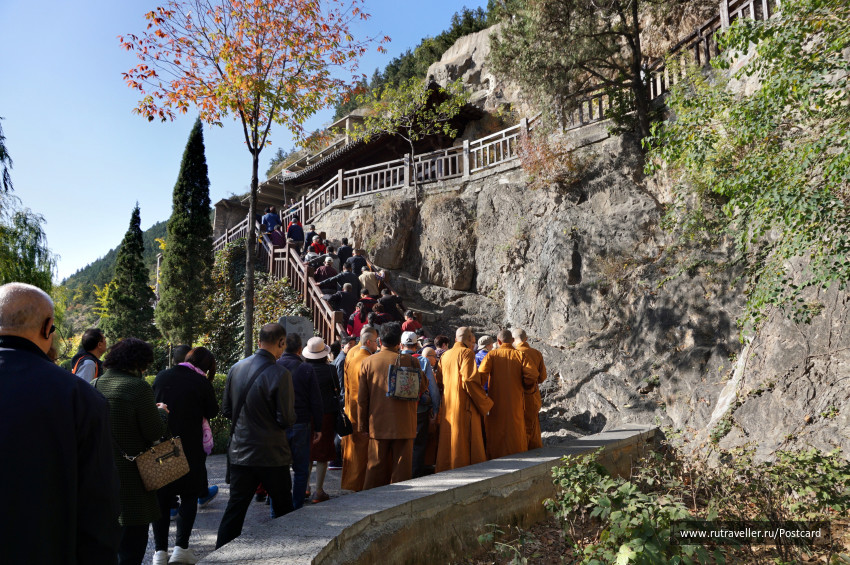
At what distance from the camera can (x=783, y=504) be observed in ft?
15.1

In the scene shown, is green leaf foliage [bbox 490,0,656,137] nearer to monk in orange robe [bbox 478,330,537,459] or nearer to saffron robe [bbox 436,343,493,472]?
monk in orange robe [bbox 478,330,537,459]

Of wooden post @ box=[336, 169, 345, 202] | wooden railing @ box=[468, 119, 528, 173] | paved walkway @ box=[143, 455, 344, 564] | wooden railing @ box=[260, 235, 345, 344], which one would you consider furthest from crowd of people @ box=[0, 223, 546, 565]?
wooden post @ box=[336, 169, 345, 202]

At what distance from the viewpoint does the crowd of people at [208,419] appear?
1864 mm

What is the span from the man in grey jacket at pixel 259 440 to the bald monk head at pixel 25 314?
2.22m

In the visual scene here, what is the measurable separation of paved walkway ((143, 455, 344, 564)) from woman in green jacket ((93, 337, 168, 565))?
0.81 m

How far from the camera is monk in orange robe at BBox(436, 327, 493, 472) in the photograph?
6566 millimetres

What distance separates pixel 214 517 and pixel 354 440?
66.1 inches

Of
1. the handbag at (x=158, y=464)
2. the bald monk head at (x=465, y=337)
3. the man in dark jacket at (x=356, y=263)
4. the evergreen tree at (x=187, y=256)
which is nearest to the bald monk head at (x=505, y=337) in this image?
the bald monk head at (x=465, y=337)

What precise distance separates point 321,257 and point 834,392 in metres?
12.2

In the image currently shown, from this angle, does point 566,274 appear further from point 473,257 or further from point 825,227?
point 825,227

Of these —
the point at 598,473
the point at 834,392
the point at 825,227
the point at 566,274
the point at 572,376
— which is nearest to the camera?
the point at 598,473

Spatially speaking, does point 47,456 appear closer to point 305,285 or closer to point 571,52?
point 305,285

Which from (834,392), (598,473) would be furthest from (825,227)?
(598,473)

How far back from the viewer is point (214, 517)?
546 centimetres
